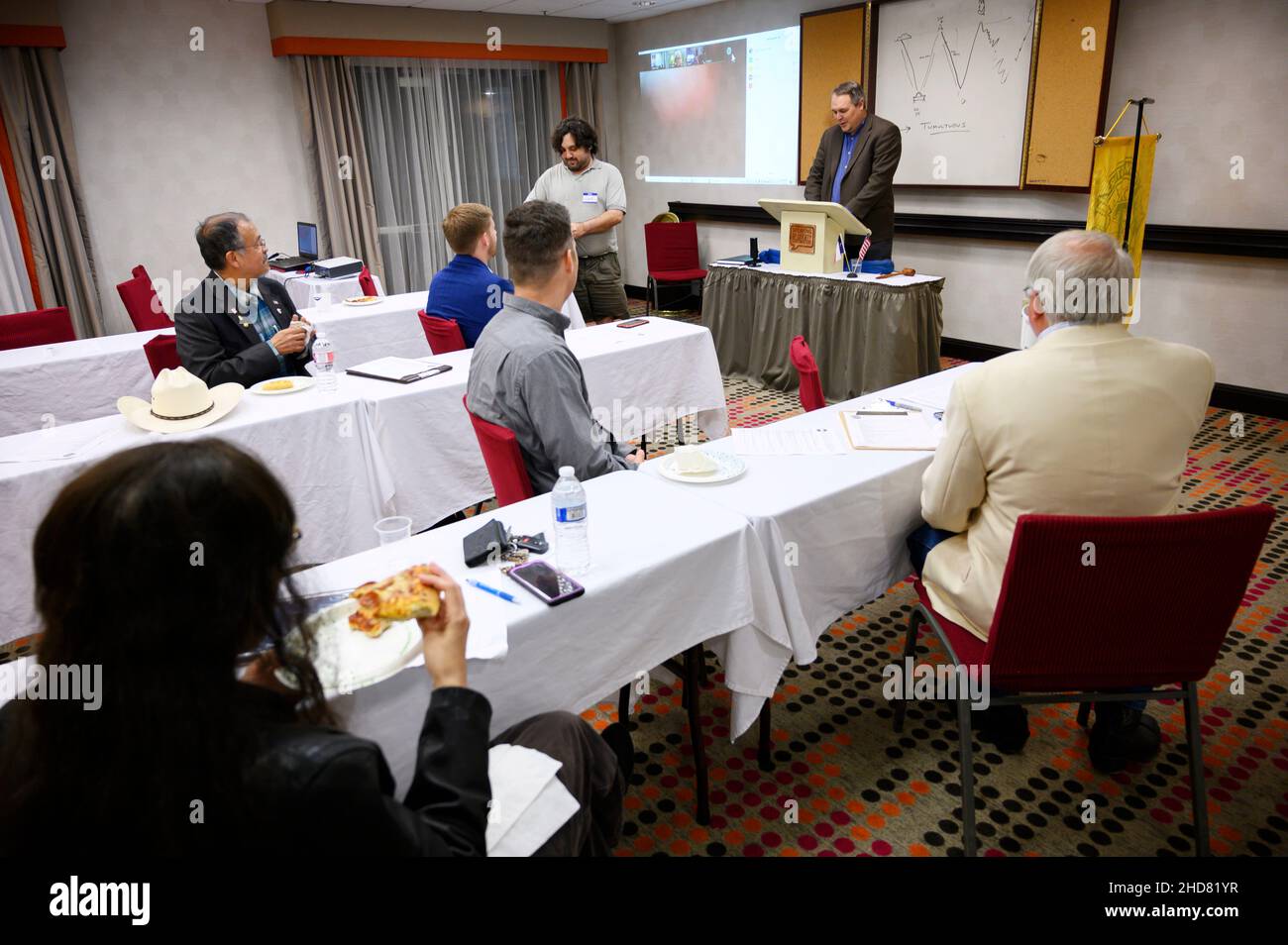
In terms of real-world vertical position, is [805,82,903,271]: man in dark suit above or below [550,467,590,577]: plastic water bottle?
above

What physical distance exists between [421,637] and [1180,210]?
197 inches

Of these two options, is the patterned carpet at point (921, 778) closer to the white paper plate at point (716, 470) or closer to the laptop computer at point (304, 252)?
the white paper plate at point (716, 470)

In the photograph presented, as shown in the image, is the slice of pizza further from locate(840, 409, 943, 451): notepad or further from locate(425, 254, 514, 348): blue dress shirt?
locate(425, 254, 514, 348): blue dress shirt

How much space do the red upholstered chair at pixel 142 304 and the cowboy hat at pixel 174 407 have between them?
84.4 inches

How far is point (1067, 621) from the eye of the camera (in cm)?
154

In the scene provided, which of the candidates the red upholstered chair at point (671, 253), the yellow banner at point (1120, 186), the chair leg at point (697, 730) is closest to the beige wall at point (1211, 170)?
the yellow banner at point (1120, 186)

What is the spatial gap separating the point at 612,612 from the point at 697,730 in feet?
1.56

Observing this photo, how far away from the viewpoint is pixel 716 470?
6.70 ft

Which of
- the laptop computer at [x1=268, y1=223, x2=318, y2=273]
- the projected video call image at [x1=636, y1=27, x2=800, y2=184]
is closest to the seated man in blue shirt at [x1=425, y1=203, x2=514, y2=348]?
the laptop computer at [x1=268, y1=223, x2=318, y2=273]

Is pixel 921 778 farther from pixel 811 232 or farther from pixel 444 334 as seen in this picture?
pixel 811 232

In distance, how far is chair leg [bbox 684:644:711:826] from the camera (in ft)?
6.09

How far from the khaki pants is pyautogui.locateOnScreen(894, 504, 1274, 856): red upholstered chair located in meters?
4.04

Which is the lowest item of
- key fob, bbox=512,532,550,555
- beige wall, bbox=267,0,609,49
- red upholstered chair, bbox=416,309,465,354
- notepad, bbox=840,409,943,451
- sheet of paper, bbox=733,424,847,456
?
key fob, bbox=512,532,550,555
